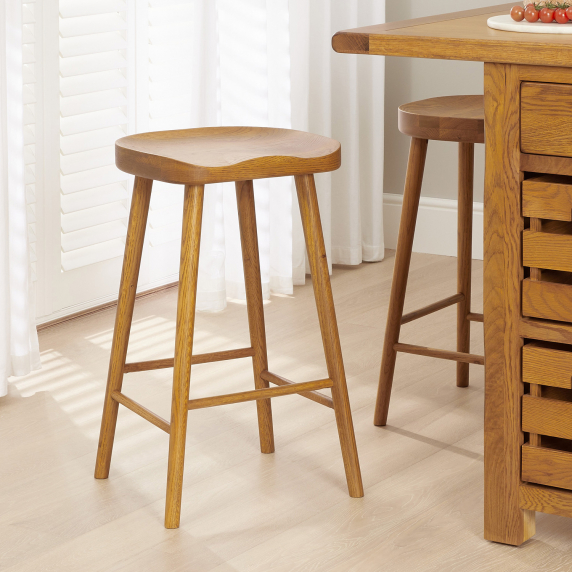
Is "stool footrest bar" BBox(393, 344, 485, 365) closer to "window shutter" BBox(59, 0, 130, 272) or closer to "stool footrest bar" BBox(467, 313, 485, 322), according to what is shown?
"stool footrest bar" BBox(467, 313, 485, 322)

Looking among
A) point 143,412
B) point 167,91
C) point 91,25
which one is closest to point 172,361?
point 143,412

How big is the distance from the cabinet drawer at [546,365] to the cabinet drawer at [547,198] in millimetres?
206

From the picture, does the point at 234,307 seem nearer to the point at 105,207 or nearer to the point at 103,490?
the point at 105,207

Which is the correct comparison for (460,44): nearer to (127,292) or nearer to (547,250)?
(547,250)

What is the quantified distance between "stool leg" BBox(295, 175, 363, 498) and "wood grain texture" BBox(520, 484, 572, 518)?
0.32m

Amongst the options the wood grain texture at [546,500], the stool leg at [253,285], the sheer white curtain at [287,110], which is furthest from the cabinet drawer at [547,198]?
the sheer white curtain at [287,110]

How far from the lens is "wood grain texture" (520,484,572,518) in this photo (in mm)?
1518

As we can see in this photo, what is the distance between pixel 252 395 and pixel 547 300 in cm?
51

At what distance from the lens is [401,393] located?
7.35 feet

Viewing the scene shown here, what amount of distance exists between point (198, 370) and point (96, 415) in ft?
1.12

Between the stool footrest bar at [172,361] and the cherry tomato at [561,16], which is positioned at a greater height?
the cherry tomato at [561,16]

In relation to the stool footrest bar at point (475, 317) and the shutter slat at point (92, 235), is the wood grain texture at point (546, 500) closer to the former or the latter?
the stool footrest bar at point (475, 317)

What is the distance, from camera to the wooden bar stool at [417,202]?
1.90 metres

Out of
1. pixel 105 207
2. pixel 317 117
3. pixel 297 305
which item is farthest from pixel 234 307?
pixel 317 117
